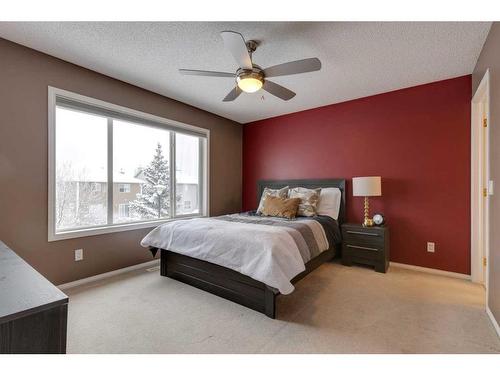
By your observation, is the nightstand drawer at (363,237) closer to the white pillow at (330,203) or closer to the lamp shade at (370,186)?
the white pillow at (330,203)

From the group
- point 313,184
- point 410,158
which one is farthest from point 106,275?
point 410,158

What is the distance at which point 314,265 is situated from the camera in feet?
9.07

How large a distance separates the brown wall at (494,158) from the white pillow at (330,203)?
6.03ft

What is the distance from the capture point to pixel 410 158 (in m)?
3.33

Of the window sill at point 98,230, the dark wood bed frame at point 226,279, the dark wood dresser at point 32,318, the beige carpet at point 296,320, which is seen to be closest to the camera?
the dark wood dresser at point 32,318

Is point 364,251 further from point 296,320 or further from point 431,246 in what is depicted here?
point 296,320

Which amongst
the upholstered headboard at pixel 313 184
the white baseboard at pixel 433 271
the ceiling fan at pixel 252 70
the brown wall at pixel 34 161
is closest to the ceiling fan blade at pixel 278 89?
the ceiling fan at pixel 252 70

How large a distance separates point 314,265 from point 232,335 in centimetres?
131

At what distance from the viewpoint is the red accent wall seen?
3.01 meters

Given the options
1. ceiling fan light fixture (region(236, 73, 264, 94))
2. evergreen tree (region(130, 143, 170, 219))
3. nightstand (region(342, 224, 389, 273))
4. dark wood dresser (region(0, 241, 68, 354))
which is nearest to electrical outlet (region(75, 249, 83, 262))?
evergreen tree (region(130, 143, 170, 219))

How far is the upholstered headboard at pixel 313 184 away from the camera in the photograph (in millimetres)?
3857

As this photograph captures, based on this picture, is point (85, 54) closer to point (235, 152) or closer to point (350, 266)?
point (235, 152)

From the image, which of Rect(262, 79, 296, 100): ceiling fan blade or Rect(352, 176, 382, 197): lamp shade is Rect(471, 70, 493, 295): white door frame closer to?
Rect(352, 176, 382, 197): lamp shade
